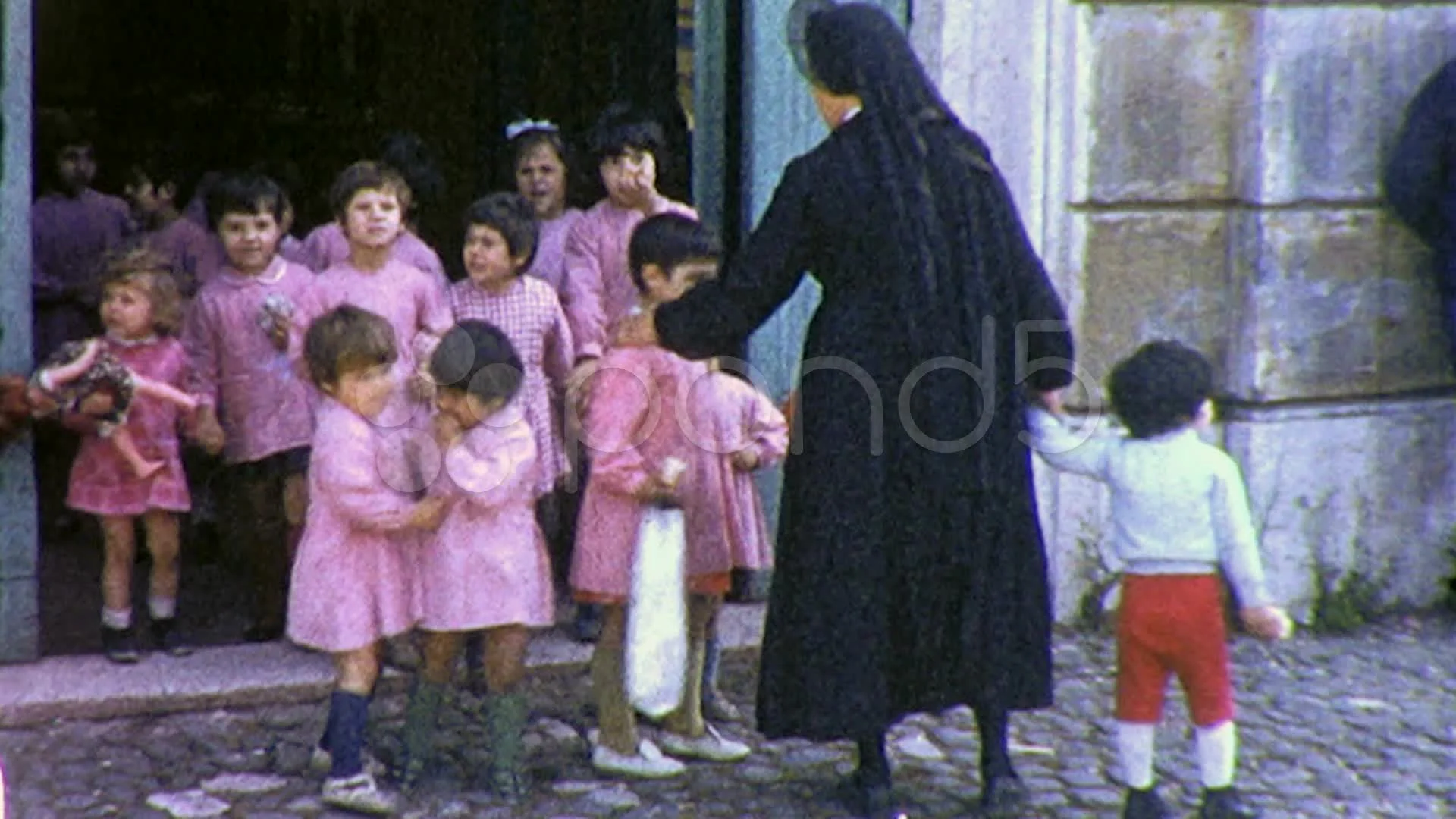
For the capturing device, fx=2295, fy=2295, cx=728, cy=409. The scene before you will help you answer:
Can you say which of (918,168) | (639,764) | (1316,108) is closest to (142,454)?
(639,764)

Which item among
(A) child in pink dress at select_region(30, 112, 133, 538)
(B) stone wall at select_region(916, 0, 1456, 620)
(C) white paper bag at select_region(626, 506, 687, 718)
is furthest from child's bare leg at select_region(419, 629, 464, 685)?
(A) child in pink dress at select_region(30, 112, 133, 538)

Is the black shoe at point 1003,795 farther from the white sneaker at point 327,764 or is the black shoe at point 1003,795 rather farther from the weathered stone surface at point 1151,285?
the weathered stone surface at point 1151,285

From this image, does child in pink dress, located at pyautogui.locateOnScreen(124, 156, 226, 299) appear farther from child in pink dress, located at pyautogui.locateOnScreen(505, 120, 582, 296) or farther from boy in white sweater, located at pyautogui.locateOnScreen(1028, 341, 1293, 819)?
boy in white sweater, located at pyautogui.locateOnScreen(1028, 341, 1293, 819)

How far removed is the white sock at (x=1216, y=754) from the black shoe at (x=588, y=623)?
2.00 metres

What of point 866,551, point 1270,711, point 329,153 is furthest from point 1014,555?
point 329,153

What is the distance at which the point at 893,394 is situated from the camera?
4988 millimetres

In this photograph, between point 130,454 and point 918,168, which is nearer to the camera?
point 918,168

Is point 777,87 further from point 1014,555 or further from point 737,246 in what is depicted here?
point 1014,555

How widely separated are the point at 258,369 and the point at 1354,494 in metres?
3.34

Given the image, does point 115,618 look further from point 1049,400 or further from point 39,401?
point 1049,400

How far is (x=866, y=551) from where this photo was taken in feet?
16.5

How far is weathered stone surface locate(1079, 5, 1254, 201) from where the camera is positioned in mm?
6742

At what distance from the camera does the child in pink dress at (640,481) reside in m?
5.24

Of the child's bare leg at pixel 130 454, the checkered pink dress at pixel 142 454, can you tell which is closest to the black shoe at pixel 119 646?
the checkered pink dress at pixel 142 454
